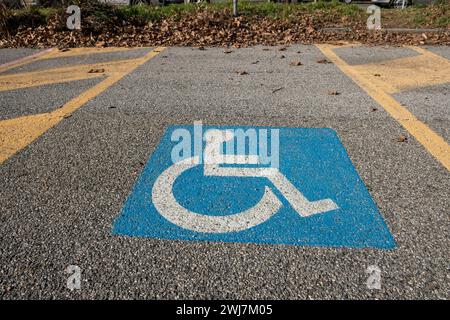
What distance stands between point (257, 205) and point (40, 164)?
1.82m

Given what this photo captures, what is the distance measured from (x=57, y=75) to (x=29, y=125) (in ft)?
6.99

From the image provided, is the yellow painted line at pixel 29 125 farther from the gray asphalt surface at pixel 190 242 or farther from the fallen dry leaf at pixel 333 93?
the fallen dry leaf at pixel 333 93

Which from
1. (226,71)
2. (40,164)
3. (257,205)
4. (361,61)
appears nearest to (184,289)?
(257,205)

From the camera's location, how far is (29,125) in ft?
12.4

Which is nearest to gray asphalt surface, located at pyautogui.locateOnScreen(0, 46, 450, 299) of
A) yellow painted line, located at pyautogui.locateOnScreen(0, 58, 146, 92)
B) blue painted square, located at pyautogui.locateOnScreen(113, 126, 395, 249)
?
blue painted square, located at pyautogui.locateOnScreen(113, 126, 395, 249)

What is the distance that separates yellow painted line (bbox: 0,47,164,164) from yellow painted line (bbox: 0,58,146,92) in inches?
33.1

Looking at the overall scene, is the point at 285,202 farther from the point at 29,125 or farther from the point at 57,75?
the point at 57,75

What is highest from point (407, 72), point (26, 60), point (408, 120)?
point (26, 60)

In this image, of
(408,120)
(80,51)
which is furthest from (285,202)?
(80,51)

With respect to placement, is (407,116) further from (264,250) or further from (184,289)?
(184,289)

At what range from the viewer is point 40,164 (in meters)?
3.04

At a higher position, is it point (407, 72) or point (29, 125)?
point (407, 72)

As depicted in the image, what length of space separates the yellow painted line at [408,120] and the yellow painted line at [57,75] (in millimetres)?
3528
